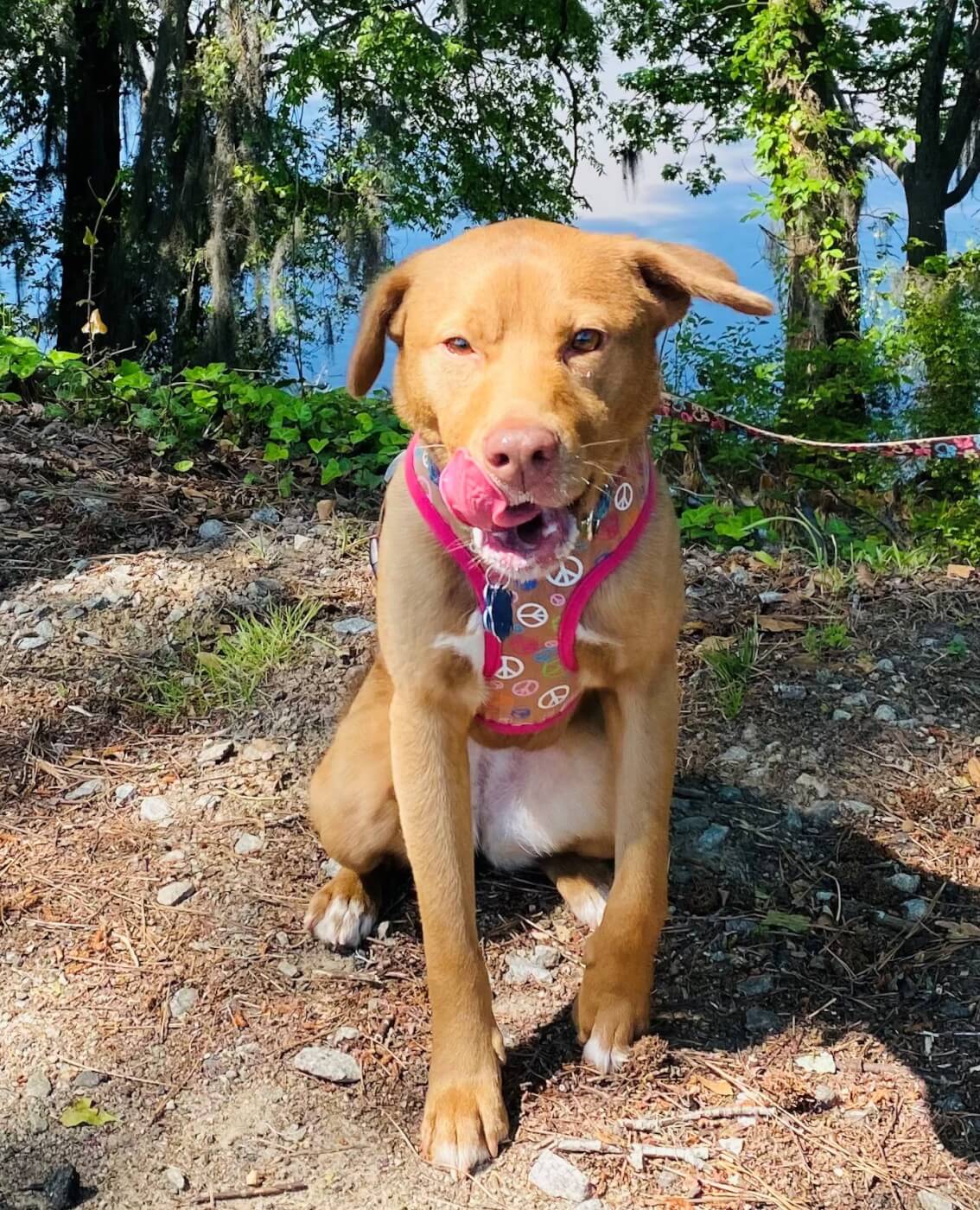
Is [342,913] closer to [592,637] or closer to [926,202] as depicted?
[592,637]

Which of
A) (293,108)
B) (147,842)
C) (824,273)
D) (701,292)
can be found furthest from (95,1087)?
(293,108)

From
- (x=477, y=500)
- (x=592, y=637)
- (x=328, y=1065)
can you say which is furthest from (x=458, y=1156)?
(x=477, y=500)

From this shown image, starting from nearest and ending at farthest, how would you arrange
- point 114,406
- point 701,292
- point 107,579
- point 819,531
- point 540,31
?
point 701,292 < point 107,579 < point 819,531 < point 114,406 < point 540,31

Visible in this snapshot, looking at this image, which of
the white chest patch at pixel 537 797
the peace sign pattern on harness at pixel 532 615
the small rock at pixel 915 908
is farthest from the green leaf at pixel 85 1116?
the small rock at pixel 915 908

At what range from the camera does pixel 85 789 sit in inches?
137

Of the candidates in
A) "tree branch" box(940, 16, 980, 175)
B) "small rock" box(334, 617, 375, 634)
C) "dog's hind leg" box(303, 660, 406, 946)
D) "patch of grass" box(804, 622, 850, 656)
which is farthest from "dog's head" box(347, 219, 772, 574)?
"tree branch" box(940, 16, 980, 175)

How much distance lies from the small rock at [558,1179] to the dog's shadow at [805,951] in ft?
0.48

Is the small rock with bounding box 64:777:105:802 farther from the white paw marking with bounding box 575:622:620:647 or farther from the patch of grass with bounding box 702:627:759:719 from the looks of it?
the patch of grass with bounding box 702:627:759:719

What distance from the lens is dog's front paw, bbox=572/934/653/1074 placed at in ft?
7.97

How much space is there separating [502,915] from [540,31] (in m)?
14.3

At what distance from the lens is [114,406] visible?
5902 mm

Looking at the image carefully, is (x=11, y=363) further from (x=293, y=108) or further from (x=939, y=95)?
(x=939, y=95)

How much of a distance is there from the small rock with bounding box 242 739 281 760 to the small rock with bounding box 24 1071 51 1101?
130cm

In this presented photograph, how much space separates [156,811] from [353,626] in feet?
3.84
